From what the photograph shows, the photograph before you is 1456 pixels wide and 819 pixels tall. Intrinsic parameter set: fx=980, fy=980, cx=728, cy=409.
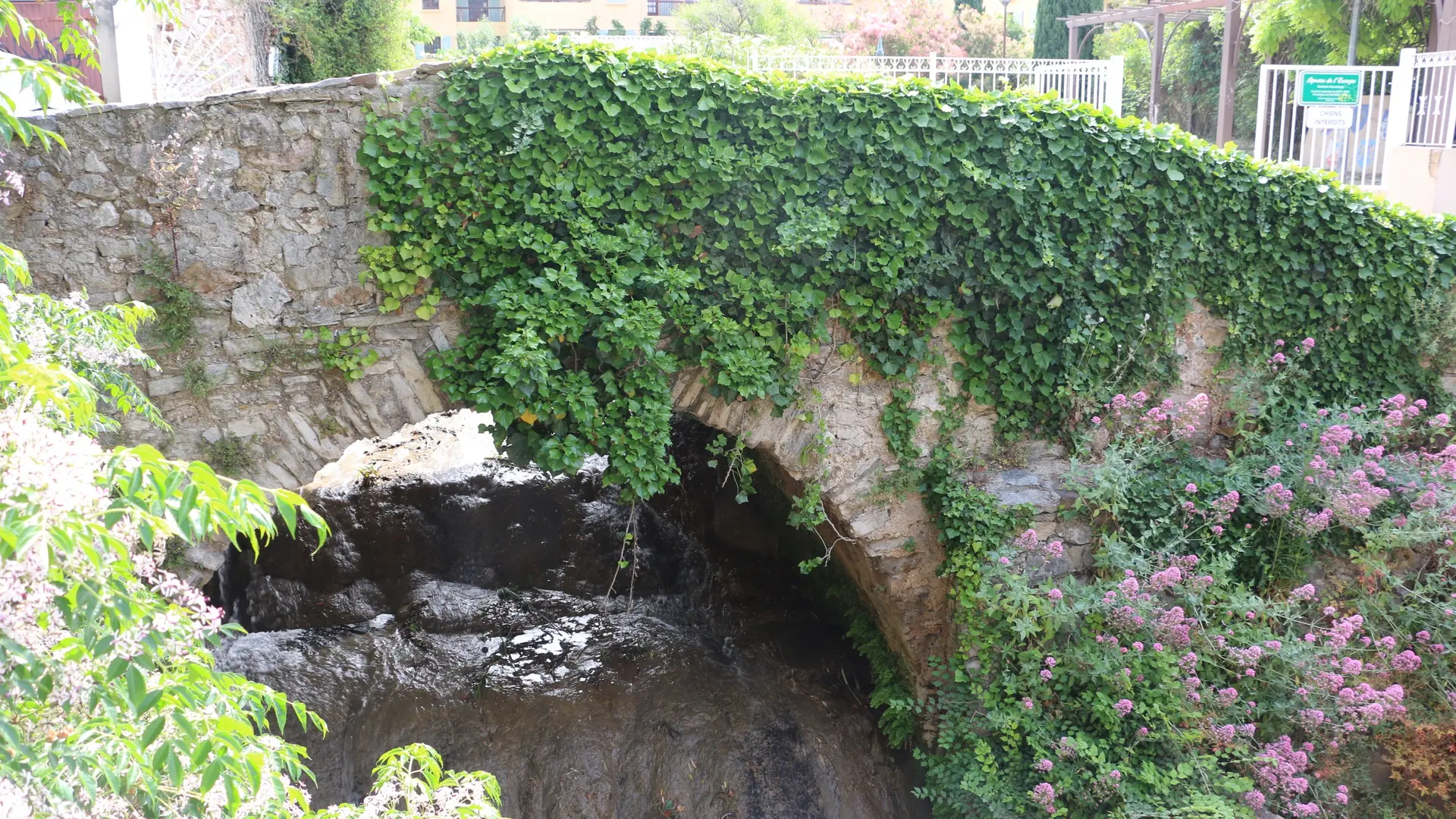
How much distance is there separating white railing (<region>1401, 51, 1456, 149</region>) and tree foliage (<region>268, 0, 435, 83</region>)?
8.85m

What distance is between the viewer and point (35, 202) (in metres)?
4.15

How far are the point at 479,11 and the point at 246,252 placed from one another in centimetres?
2655

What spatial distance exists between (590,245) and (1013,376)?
2.44 m

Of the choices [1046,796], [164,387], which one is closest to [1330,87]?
[1046,796]

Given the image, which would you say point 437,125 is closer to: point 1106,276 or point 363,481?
point 1106,276

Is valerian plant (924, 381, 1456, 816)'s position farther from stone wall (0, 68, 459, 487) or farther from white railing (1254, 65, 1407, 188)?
white railing (1254, 65, 1407, 188)

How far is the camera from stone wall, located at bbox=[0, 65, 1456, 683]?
420 cm

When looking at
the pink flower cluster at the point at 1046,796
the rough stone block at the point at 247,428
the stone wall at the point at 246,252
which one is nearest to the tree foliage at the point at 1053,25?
the stone wall at the point at 246,252

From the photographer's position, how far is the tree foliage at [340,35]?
9.04 m

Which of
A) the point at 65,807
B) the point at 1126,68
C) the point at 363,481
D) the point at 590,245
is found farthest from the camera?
the point at 1126,68

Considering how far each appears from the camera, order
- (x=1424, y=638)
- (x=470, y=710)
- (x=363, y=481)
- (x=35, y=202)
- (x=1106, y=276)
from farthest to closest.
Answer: (x=363, y=481) < (x=470, y=710) < (x=1106, y=276) < (x=1424, y=638) < (x=35, y=202)

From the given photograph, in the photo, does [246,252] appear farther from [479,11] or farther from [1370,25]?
[479,11]

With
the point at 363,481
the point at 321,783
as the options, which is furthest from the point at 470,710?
the point at 363,481

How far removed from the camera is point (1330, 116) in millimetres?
7797
